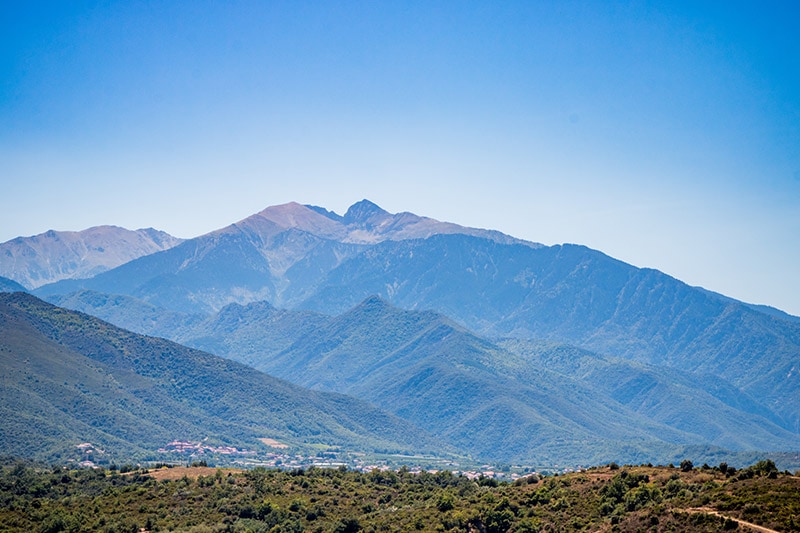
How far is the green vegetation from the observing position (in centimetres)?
6594

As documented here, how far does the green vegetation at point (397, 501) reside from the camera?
216ft

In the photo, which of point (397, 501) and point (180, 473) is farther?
point (180, 473)

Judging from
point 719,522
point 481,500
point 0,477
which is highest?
point 719,522

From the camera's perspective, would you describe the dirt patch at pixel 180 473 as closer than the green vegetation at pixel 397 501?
No

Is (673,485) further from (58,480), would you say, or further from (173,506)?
(58,480)

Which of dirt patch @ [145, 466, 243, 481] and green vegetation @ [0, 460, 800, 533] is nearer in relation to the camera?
green vegetation @ [0, 460, 800, 533]

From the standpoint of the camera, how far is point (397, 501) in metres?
96.5

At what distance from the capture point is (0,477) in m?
118

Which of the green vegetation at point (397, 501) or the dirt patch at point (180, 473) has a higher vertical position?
the green vegetation at point (397, 501)

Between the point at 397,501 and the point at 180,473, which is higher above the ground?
the point at 397,501

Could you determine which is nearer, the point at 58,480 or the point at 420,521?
the point at 420,521

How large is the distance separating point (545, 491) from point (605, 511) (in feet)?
32.1

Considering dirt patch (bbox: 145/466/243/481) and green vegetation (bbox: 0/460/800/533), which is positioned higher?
green vegetation (bbox: 0/460/800/533)

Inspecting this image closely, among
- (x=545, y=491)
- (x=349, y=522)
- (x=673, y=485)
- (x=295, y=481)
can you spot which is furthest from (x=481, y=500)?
(x=295, y=481)
